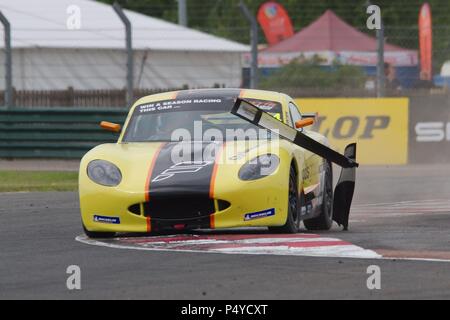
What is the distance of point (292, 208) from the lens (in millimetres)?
10336

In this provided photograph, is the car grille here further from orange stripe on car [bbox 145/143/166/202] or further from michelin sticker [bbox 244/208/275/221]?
michelin sticker [bbox 244/208/275/221]

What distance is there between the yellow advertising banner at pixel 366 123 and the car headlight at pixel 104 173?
42.6 feet

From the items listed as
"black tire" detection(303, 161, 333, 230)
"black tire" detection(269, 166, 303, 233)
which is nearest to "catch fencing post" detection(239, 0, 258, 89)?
"black tire" detection(303, 161, 333, 230)

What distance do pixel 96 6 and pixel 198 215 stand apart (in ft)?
81.2

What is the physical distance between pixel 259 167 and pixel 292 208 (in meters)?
0.51

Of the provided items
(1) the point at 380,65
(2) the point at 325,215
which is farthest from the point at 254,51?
(2) the point at 325,215

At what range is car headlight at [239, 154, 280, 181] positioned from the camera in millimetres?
10016

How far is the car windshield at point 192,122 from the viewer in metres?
11.0

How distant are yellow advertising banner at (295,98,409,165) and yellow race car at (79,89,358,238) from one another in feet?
38.6

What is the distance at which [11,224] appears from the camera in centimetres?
1198

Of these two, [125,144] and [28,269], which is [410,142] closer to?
[125,144]
